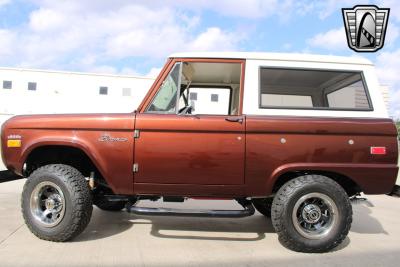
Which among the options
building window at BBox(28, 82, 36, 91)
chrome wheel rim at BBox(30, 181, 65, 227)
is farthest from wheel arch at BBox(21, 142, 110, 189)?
building window at BBox(28, 82, 36, 91)

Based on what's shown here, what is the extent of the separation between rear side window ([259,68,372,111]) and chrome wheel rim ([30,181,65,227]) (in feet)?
7.93

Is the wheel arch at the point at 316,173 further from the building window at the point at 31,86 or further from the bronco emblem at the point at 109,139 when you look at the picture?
the building window at the point at 31,86

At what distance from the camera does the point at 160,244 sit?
468 centimetres

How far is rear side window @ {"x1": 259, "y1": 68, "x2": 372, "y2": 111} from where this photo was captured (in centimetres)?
477

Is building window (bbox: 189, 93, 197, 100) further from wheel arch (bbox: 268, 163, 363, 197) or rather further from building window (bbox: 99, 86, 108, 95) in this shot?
building window (bbox: 99, 86, 108, 95)

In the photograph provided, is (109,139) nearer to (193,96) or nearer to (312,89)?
(193,96)

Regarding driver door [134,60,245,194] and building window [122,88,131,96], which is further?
building window [122,88,131,96]

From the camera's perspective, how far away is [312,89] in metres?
5.19

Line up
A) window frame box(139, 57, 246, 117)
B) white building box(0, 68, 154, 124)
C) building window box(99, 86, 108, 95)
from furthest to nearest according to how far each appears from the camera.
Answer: building window box(99, 86, 108, 95) → white building box(0, 68, 154, 124) → window frame box(139, 57, 246, 117)

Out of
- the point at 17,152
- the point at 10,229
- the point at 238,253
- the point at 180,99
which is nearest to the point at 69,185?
the point at 17,152

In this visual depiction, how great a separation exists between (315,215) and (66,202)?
2.61 meters

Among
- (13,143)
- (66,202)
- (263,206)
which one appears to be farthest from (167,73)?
(263,206)

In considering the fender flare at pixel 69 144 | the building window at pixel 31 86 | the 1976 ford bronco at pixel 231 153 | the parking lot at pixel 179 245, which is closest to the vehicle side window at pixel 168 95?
the 1976 ford bronco at pixel 231 153

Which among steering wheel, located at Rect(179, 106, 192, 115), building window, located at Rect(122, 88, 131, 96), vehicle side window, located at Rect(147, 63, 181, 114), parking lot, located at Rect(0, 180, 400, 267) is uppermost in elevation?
building window, located at Rect(122, 88, 131, 96)
